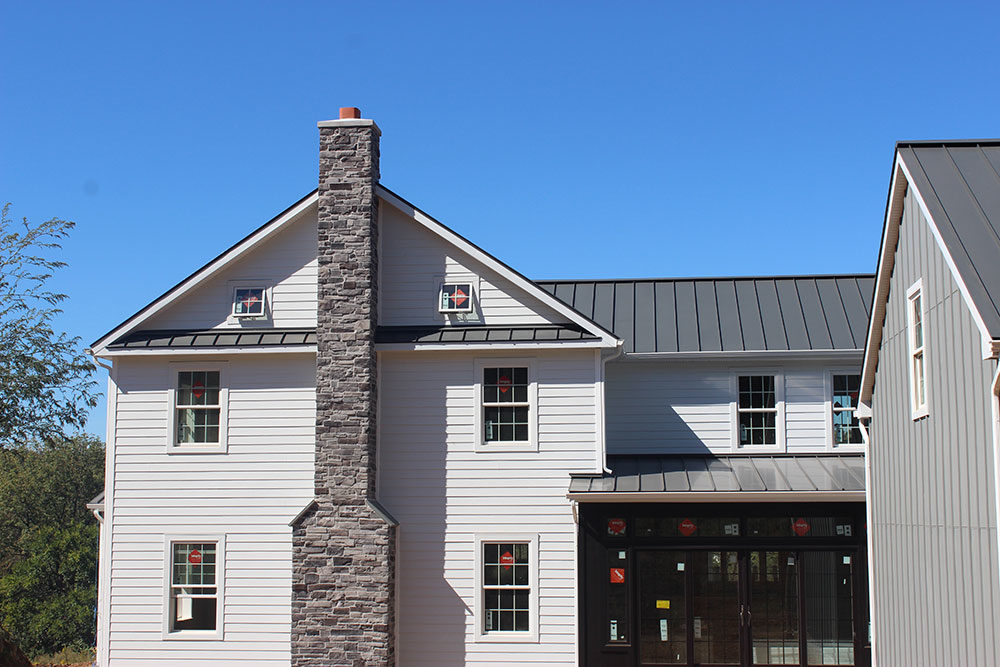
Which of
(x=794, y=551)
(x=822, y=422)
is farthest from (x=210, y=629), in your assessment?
(x=822, y=422)

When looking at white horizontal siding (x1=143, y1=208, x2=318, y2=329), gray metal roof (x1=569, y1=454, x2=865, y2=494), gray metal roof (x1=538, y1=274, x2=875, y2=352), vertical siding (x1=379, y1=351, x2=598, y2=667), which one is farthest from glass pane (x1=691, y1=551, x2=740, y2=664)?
white horizontal siding (x1=143, y1=208, x2=318, y2=329)

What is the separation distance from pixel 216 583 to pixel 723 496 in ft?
27.6

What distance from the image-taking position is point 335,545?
16.5 metres

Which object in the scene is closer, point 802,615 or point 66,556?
point 802,615

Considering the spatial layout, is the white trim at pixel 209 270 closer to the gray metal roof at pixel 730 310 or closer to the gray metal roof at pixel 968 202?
the gray metal roof at pixel 730 310

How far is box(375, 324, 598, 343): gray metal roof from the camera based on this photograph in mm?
17109

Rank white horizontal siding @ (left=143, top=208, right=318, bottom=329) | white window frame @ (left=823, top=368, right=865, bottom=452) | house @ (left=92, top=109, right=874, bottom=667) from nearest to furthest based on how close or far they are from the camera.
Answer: house @ (left=92, top=109, right=874, bottom=667)
white horizontal siding @ (left=143, top=208, right=318, bottom=329)
white window frame @ (left=823, top=368, right=865, bottom=452)

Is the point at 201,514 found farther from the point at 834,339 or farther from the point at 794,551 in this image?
the point at 834,339

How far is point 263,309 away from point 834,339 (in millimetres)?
10205

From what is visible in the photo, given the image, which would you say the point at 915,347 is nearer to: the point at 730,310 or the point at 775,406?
the point at 775,406

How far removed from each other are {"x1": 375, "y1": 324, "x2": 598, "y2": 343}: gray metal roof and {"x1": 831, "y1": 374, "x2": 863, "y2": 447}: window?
16.4ft

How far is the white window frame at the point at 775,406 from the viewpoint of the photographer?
1866 centimetres

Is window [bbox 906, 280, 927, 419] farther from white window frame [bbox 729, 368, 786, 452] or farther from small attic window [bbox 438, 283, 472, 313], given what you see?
small attic window [bbox 438, 283, 472, 313]

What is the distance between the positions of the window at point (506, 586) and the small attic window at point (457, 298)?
12.7ft
